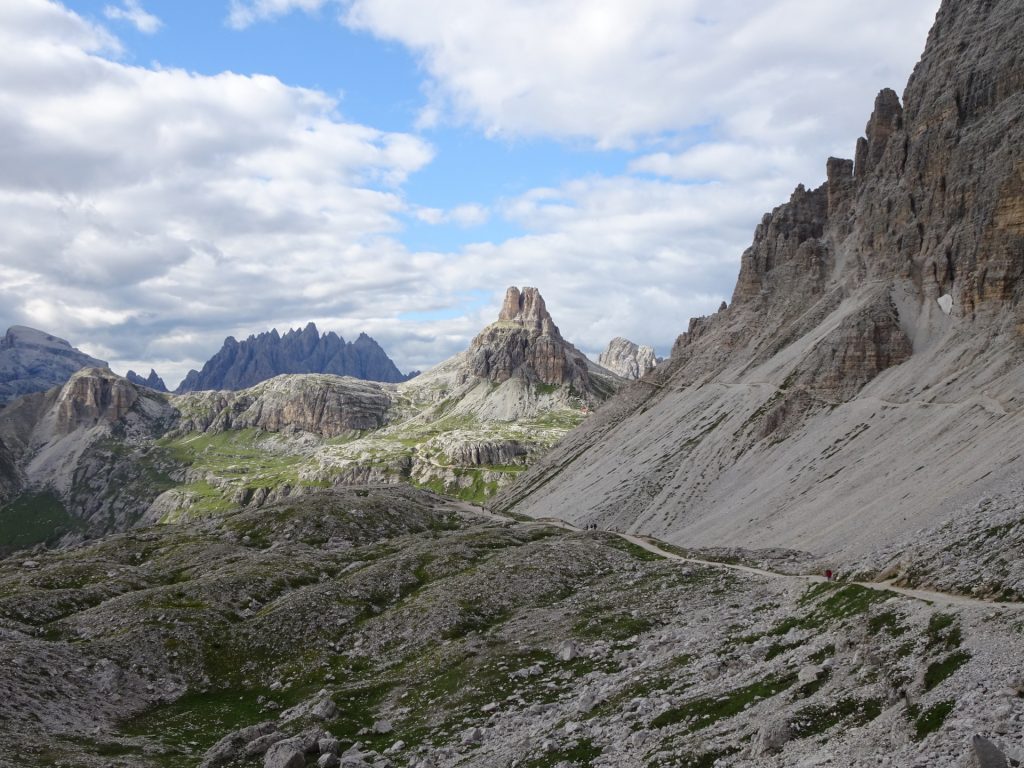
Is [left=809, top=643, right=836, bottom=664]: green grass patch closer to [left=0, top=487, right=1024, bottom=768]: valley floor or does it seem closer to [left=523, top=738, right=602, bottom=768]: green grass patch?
[left=0, top=487, right=1024, bottom=768]: valley floor

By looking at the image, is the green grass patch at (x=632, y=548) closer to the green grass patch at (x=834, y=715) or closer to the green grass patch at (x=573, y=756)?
the green grass patch at (x=573, y=756)

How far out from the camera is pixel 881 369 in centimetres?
14575

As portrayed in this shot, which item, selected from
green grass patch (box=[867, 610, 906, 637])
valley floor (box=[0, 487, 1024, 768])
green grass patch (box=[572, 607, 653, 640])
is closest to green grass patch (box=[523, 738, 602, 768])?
valley floor (box=[0, 487, 1024, 768])

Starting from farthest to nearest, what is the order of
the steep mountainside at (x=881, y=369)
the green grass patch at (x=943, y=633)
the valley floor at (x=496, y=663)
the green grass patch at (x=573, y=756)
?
the steep mountainside at (x=881, y=369) < the green grass patch at (x=573, y=756) < the green grass patch at (x=943, y=633) < the valley floor at (x=496, y=663)

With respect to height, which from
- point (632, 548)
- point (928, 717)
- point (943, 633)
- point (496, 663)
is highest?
point (943, 633)

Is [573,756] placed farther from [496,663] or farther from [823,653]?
[496,663]

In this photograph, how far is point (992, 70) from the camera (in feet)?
500

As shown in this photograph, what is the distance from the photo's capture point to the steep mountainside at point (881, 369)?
4195 inches

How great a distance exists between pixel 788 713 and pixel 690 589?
40457 mm

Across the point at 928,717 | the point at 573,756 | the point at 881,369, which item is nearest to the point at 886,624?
the point at 928,717

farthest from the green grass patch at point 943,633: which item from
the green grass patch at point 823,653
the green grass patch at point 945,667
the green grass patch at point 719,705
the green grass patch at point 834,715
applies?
the green grass patch at point 719,705

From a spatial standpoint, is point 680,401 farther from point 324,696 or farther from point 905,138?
point 324,696

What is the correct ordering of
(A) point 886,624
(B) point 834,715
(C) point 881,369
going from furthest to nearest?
(C) point 881,369
(A) point 886,624
(B) point 834,715

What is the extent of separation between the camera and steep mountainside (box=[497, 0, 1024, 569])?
106562mm
